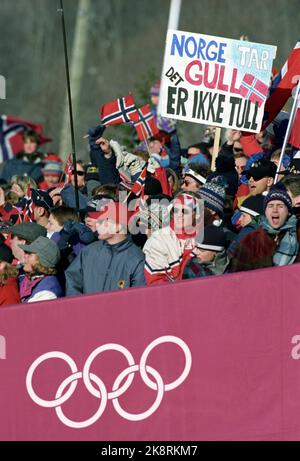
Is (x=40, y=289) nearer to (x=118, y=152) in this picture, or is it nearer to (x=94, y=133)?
(x=94, y=133)

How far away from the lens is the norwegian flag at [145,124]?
577 inches

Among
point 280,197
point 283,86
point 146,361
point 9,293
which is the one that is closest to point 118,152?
point 283,86

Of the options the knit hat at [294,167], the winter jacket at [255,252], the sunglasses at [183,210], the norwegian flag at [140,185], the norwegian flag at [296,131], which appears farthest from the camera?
the norwegian flag at [140,185]

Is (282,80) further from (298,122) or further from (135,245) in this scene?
(135,245)

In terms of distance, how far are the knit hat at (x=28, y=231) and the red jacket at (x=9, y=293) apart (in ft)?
1.64

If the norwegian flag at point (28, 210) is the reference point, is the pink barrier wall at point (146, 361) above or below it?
above

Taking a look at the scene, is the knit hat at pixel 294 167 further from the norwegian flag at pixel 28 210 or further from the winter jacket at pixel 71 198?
the norwegian flag at pixel 28 210

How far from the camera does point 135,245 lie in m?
11.0

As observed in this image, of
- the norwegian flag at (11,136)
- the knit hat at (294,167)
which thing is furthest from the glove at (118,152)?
the norwegian flag at (11,136)

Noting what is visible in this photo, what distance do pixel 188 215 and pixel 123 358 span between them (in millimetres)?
1329

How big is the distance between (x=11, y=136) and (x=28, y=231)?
10683 mm

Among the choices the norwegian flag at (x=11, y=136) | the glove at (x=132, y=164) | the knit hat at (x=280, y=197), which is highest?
the knit hat at (x=280, y=197)

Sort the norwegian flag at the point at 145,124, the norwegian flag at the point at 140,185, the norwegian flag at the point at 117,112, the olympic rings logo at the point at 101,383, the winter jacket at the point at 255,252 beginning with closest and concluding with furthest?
the olympic rings logo at the point at 101,383 < the winter jacket at the point at 255,252 < the norwegian flag at the point at 140,185 < the norwegian flag at the point at 117,112 < the norwegian flag at the point at 145,124

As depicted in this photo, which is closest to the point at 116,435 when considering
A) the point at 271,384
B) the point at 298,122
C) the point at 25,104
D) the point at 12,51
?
the point at 271,384
